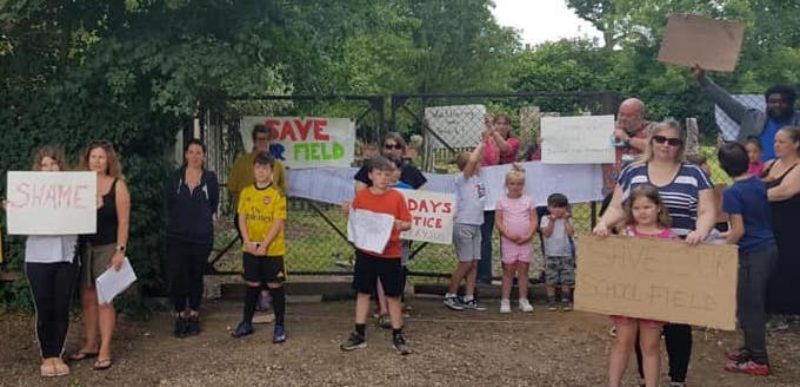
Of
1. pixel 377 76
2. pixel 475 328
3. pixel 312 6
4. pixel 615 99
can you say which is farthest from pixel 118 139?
pixel 377 76

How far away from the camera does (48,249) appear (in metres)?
5.65

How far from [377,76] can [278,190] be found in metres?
14.0

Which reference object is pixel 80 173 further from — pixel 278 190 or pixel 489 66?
pixel 489 66

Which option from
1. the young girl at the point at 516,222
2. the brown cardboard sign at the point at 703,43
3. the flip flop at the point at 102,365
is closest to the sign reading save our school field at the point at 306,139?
the young girl at the point at 516,222

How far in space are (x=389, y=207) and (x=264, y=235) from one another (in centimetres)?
106

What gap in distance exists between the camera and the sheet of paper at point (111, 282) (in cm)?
573

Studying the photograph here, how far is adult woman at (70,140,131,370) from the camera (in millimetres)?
5793

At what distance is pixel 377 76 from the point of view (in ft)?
66.2

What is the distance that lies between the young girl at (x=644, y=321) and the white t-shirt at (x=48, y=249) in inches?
147

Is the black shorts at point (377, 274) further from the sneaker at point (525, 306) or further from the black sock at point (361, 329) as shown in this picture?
the sneaker at point (525, 306)

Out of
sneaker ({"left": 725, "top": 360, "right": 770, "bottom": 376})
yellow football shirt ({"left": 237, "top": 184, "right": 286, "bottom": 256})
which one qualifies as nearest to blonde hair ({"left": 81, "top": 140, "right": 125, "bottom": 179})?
yellow football shirt ({"left": 237, "top": 184, "right": 286, "bottom": 256})

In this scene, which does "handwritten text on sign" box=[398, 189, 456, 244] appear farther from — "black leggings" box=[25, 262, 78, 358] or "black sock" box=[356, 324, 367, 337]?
"black leggings" box=[25, 262, 78, 358]

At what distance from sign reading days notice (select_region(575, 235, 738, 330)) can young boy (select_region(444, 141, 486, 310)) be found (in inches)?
101

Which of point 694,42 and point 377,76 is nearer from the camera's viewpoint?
point 694,42
